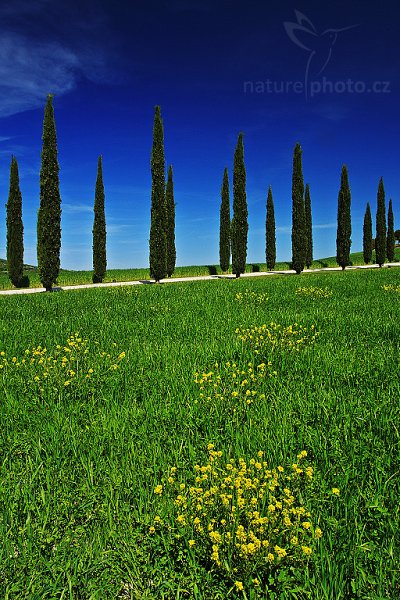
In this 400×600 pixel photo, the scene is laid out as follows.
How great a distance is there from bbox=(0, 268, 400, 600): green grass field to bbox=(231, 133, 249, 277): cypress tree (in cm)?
3045

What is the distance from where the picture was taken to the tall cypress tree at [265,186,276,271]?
4872cm

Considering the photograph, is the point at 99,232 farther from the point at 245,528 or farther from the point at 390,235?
the point at 390,235

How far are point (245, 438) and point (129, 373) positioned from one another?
7.96ft

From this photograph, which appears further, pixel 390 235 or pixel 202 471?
pixel 390 235

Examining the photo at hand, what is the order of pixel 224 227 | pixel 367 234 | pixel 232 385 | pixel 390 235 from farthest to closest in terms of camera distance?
pixel 390 235 < pixel 367 234 < pixel 224 227 < pixel 232 385

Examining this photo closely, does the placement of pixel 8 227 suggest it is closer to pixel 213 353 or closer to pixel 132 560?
pixel 213 353

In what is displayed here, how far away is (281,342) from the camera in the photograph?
6.46 m

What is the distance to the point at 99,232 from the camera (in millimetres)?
35531

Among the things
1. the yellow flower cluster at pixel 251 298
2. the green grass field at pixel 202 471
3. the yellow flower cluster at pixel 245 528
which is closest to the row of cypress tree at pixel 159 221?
the yellow flower cluster at pixel 251 298

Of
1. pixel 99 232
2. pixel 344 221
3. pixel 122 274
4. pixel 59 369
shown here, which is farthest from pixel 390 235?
pixel 59 369

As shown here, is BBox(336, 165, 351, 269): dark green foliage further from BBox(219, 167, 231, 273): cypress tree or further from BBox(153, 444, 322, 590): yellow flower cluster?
BBox(153, 444, 322, 590): yellow flower cluster

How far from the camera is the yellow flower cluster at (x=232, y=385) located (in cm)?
434

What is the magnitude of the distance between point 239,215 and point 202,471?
35.9 meters

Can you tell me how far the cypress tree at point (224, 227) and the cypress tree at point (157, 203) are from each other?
13.4 metres
